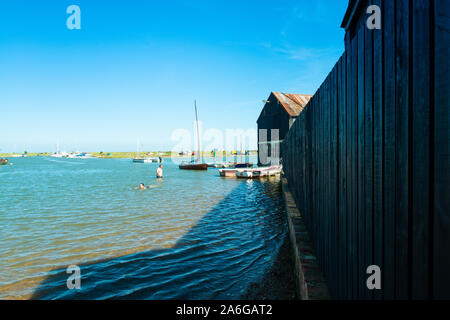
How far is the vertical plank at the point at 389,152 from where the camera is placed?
1481 mm

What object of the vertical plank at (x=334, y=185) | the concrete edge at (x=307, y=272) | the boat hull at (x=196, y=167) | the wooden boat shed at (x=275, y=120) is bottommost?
the boat hull at (x=196, y=167)

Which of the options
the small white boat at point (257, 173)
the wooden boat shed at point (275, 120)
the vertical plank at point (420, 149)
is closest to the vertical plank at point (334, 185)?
the vertical plank at point (420, 149)

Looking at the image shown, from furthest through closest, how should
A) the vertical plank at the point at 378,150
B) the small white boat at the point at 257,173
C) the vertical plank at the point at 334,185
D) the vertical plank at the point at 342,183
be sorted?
1. the small white boat at the point at 257,173
2. the vertical plank at the point at 334,185
3. the vertical plank at the point at 342,183
4. the vertical plank at the point at 378,150

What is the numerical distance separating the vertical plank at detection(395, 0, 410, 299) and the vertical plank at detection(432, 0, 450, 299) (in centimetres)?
22

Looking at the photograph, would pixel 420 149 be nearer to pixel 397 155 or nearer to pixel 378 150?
pixel 397 155

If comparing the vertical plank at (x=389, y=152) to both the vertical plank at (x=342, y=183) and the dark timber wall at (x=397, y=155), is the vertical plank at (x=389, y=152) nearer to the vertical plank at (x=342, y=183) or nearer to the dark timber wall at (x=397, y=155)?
the dark timber wall at (x=397, y=155)

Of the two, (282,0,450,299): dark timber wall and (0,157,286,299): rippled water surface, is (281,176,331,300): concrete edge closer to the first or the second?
(282,0,450,299): dark timber wall

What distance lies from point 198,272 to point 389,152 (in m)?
5.04

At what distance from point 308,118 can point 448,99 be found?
162 inches

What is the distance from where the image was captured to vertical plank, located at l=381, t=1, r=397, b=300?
58.3 inches

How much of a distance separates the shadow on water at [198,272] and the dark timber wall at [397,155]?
2709 millimetres

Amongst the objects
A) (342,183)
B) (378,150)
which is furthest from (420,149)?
(342,183)

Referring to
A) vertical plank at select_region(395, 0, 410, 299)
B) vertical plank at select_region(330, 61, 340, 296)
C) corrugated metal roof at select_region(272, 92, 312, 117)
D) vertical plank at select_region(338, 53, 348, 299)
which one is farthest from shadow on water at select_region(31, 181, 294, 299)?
corrugated metal roof at select_region(272, 92, 312, 117)

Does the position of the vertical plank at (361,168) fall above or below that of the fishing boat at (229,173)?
above
